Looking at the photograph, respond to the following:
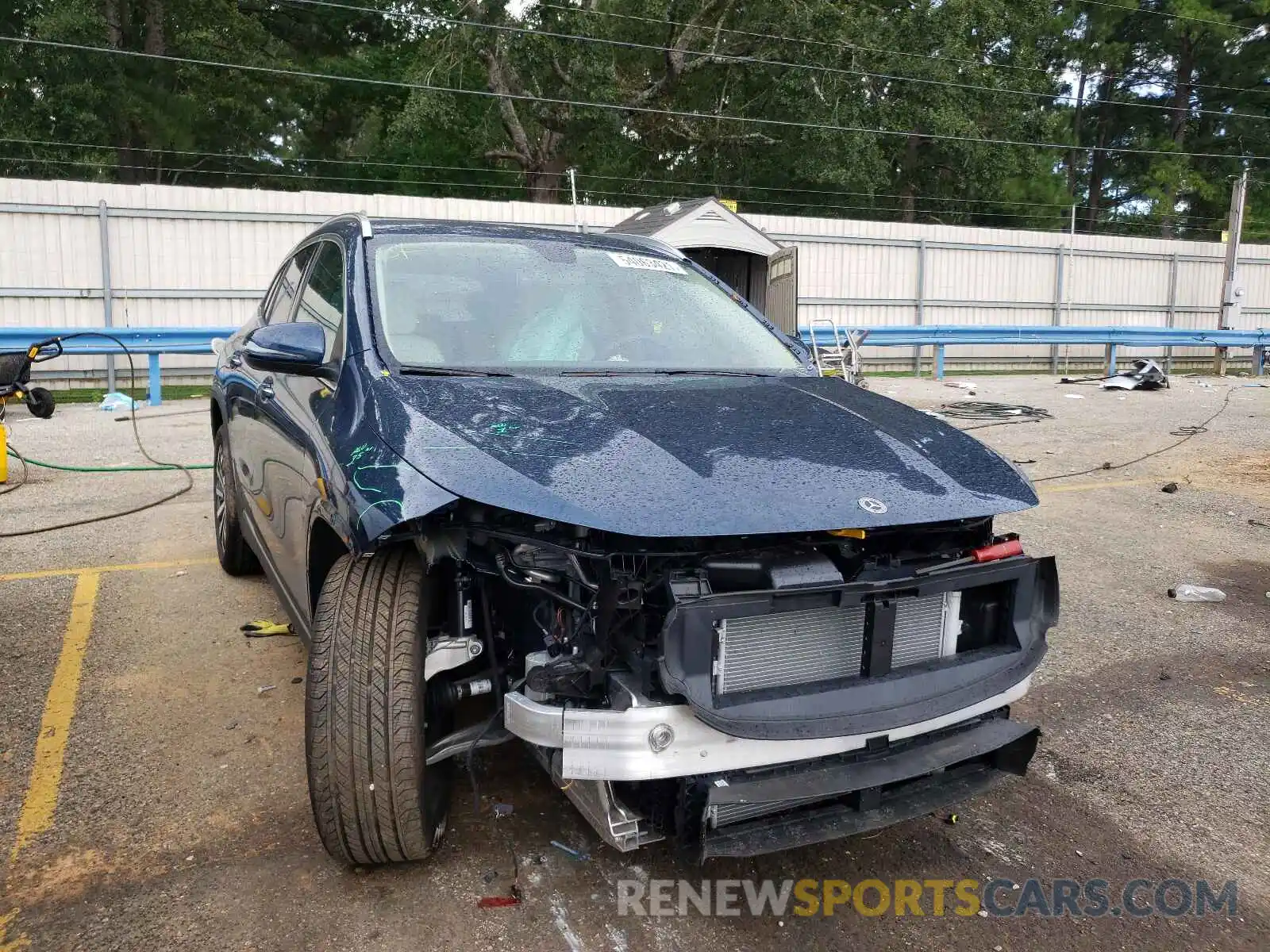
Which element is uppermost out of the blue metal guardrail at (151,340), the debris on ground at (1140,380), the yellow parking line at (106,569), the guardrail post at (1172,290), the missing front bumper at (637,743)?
the guardrail post at (1172,290)

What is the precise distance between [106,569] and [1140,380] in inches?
556

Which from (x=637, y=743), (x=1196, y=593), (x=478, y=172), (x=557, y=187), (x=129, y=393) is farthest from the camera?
(x=478, y=172)

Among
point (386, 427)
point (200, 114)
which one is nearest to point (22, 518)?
point (386, 427)

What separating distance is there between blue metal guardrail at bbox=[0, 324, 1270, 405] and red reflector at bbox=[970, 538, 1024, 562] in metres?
11.4

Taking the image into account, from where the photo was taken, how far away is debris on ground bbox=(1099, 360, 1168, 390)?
14.2 metres

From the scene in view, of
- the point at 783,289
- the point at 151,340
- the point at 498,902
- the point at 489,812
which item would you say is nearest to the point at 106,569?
the point at 489,812

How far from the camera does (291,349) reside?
295cm

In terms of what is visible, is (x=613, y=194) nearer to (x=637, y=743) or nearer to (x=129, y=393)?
(x=129, y=393)

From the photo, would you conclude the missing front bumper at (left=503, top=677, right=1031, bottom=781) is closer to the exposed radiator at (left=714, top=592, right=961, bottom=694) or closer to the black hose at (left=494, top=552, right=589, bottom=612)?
the exposed radiator at (left=714, top=592, right=961, bottom=694)

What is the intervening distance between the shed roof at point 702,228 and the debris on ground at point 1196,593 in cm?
957

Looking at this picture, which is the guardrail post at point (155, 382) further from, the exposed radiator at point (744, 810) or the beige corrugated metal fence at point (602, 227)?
the exposed radiator at point (744, 810)

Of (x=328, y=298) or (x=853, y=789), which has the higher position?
(x=328, y=298)

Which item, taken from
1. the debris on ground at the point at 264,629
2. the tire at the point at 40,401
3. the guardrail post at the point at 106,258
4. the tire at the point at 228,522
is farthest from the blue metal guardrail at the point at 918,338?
the debris on ground at the point at 264,629

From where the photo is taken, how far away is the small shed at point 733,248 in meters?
13.5
